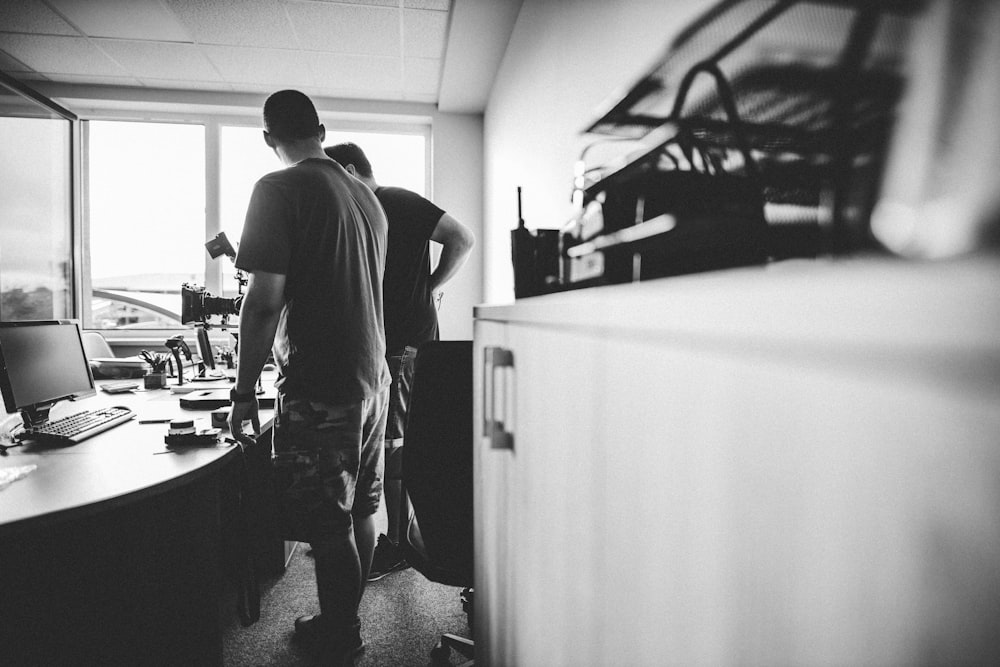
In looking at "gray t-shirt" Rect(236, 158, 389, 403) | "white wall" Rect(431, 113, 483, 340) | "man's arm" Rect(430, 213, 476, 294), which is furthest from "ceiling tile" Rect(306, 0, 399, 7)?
"gray t-shirt" Rect(236, 158, 389, 403)

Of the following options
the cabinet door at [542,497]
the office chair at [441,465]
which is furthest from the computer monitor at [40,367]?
the cabinet door at [542,497]

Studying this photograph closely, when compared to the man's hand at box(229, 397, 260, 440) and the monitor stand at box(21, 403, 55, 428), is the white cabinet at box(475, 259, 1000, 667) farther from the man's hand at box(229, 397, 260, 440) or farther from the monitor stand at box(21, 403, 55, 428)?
the monitor stand at box(21, 403, 55, 428)

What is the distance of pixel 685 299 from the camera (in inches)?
16.7

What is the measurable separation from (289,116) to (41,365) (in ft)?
3.63

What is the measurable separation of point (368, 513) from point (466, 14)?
2.95 m

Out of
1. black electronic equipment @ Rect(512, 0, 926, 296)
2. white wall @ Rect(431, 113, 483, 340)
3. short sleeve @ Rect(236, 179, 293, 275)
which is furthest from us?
white wall @ Rect(431, 113, 483, 340)

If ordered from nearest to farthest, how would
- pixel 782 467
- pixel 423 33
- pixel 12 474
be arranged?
pixel 782 467 < pixel 12 474 < pixel 423 33

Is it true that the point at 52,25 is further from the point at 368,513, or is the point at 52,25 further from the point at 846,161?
the point at 846,161

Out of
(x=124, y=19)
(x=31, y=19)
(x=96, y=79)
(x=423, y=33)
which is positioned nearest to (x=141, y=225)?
(x=96, y=79)

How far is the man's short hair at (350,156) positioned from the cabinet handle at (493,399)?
1.58m

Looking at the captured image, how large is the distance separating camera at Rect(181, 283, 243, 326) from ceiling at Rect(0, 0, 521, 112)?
1.96m

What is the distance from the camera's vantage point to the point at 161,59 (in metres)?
3.88

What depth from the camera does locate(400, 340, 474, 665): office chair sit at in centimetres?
126

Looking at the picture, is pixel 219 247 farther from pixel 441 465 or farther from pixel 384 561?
pixel 441 465
